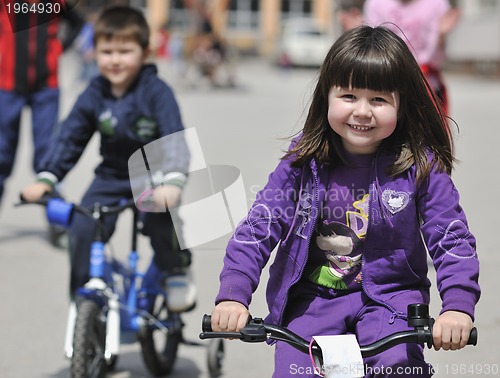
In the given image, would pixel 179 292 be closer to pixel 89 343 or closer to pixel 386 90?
pixel 89 343

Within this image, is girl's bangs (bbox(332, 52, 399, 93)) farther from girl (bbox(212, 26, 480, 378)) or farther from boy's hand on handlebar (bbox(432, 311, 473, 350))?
boy's hand on handlebar (bbox(432, 311, 473, 350))

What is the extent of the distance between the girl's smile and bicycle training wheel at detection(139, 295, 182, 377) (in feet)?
6.19

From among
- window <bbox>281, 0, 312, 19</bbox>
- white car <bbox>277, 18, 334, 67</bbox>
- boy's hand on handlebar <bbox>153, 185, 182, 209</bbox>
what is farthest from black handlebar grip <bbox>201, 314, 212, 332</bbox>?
window <bbox>281, 0, 312, 19</bbox>

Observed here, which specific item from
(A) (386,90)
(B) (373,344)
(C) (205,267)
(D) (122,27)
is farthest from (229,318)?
(C) (205,267)

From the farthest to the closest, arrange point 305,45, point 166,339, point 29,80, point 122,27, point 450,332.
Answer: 1. point 305,45
2. point 29,80
3. point 166,339
4. point 122,27
5. point 450,332

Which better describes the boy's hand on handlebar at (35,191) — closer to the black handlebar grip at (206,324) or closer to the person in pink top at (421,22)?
the black handlebar grip at (206,324)

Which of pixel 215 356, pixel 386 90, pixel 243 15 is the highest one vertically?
pixel 243 15

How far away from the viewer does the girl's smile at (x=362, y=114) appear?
112 inches

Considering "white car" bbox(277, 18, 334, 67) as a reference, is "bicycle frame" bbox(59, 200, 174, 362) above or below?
below

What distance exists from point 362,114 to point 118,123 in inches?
74.9

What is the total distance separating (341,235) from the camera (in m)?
2.95

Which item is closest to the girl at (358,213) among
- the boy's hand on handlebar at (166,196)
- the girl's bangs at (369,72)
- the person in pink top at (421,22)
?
the girl's bangs at (369,72)

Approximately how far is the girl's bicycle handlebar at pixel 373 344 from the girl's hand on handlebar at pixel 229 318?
5cm

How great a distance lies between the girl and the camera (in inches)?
111
